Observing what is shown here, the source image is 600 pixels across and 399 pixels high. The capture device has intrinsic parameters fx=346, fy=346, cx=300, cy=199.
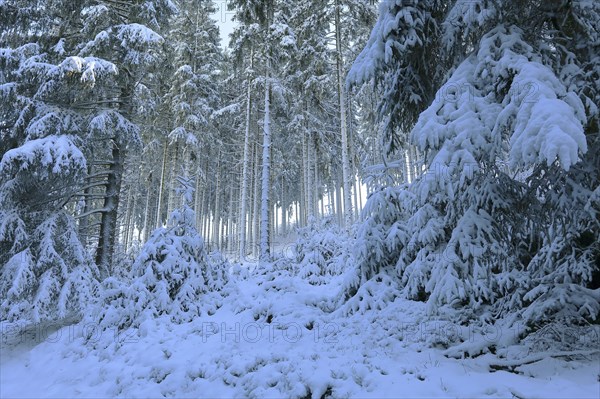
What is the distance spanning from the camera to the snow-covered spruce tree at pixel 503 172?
3977mm

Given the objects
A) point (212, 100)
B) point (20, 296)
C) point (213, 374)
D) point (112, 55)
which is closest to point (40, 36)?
point (112, 55)

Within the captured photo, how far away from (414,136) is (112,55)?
912 centimetres

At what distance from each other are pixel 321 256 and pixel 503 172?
7.12 meters

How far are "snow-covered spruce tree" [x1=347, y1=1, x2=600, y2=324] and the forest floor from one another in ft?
2.80

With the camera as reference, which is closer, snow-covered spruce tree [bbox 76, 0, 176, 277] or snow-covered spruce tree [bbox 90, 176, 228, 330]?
snow-covered spruce tree [bbox 90, 176, 228, 330]

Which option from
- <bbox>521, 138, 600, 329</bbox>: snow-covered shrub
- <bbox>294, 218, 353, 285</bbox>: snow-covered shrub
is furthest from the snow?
<bbox>521, 138, 600, 329</bbox>: snow-covered shrub

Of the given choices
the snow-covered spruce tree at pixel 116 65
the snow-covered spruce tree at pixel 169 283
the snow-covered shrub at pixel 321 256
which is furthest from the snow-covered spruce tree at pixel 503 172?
the snow-covered spruce tree at pixel 116 65

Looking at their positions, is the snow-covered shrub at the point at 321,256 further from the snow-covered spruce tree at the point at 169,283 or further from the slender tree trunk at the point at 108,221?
the slender tree trunk at the point at 108,221

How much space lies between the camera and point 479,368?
4613mm

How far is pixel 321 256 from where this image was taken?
36.5ft

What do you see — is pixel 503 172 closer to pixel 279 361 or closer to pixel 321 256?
pixel 279 361

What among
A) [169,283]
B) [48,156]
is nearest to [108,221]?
[48,156]

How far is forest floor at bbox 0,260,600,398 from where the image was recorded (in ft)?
14.2

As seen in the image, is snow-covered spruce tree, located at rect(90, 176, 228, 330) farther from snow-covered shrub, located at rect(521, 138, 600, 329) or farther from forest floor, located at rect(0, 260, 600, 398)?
snow-covered shrub, located at rect(521, 138, 600, 329)
